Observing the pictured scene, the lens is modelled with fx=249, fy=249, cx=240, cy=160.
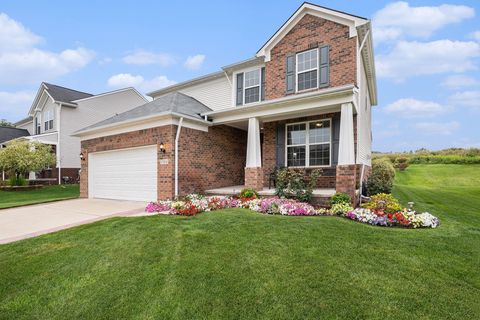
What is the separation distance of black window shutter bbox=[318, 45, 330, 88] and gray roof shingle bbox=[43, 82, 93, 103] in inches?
792

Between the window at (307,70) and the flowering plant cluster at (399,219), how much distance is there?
578cm

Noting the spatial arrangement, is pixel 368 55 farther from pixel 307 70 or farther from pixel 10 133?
pixel 10 133

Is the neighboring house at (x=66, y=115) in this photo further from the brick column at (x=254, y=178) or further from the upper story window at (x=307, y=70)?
the upper story window at (x=307, y=70)

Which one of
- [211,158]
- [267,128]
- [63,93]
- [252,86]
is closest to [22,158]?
[63,93]

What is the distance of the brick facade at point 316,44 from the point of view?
935cm

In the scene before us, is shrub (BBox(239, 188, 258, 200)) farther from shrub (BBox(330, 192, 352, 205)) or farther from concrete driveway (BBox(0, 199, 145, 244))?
concrete driveway (BBox(0, 199, 145, 244))

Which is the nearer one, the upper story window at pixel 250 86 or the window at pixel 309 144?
the window at pixel 309 144

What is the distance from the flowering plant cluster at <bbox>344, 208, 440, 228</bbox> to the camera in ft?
18.7

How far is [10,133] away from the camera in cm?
2530

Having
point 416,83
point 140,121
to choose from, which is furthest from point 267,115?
point 416,83

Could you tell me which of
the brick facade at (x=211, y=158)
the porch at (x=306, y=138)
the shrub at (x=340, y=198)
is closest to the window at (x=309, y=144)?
the porch at (x=306, y=138)

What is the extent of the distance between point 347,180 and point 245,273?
18.1 feet

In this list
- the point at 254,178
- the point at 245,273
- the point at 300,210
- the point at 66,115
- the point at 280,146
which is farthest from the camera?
the point at 66,115

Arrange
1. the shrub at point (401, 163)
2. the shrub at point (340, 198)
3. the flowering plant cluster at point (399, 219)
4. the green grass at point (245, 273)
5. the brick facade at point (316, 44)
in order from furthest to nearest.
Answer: the shrub at point (401, 163) < the brick facade at point (316, 44) < the shrub at point (340, 198) < the flowering plant cluster at point (399, 219) < the green grass at point (245, 273)
